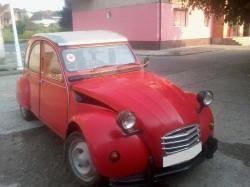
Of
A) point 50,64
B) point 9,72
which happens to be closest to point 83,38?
point 50,64

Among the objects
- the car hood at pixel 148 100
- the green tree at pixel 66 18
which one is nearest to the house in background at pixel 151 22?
the green tree at pixel 66 18

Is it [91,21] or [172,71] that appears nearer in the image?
[172,71]

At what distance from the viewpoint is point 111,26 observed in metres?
26.5

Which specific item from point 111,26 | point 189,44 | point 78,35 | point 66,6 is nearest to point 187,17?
point 189,44

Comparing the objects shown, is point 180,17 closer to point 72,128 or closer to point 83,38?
point 83,38

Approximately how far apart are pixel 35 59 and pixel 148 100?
2906mm

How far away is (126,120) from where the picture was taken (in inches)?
149

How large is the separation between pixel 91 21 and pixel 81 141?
25.2 metres

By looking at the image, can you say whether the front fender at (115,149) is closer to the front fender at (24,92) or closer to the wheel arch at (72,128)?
the wheel arch at (72,128)

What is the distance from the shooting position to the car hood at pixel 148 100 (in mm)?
3914

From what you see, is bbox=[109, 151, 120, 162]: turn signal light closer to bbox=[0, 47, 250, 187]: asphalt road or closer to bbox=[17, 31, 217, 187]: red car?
bbox=[17, 31, 217, 187]: red car

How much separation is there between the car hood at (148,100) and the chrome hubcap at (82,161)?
639 millimetres

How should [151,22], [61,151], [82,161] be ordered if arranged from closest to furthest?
[82,161] → [61,151] → [151,22]

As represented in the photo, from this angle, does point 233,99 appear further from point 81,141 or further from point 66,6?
point 66,6
